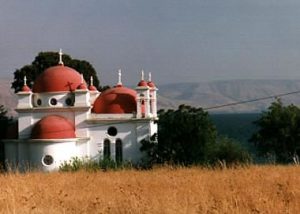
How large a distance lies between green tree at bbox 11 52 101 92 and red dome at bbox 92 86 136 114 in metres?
14.6

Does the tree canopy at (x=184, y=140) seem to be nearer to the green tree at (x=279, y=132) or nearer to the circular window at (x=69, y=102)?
the green tree at (x=279, y=132)

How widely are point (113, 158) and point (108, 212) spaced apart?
44.8 metres

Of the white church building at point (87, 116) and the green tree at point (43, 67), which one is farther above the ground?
the green tree at point (43, 67)

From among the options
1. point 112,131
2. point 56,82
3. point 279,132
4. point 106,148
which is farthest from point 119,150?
point 279,132

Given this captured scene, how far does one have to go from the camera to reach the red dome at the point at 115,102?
53.8 meters

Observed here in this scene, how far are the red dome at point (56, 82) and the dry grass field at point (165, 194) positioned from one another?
40575 millimetres

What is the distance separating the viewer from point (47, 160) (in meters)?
49.9

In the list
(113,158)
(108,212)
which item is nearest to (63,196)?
(108,212)

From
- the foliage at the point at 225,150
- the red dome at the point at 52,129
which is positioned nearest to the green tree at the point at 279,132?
the foliage at the point at 225,150

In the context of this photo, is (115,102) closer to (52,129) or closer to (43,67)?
(52,129)

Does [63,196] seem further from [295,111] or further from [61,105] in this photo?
[295,111]

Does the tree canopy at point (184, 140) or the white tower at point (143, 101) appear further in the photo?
the white tower at point (143, 101)

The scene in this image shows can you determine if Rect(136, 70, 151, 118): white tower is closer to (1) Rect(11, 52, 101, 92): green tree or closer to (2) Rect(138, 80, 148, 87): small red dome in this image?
(2) Rect(138, 80, 148, 87): small red dome

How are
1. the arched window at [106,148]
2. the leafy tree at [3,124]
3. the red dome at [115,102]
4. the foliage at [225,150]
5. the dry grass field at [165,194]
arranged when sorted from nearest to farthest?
the dry grass field at [165,194]
the foliage at [225,150]
the red dome at [115,102]
the arched window at [106,148]
the leafy tree at [3,124]
